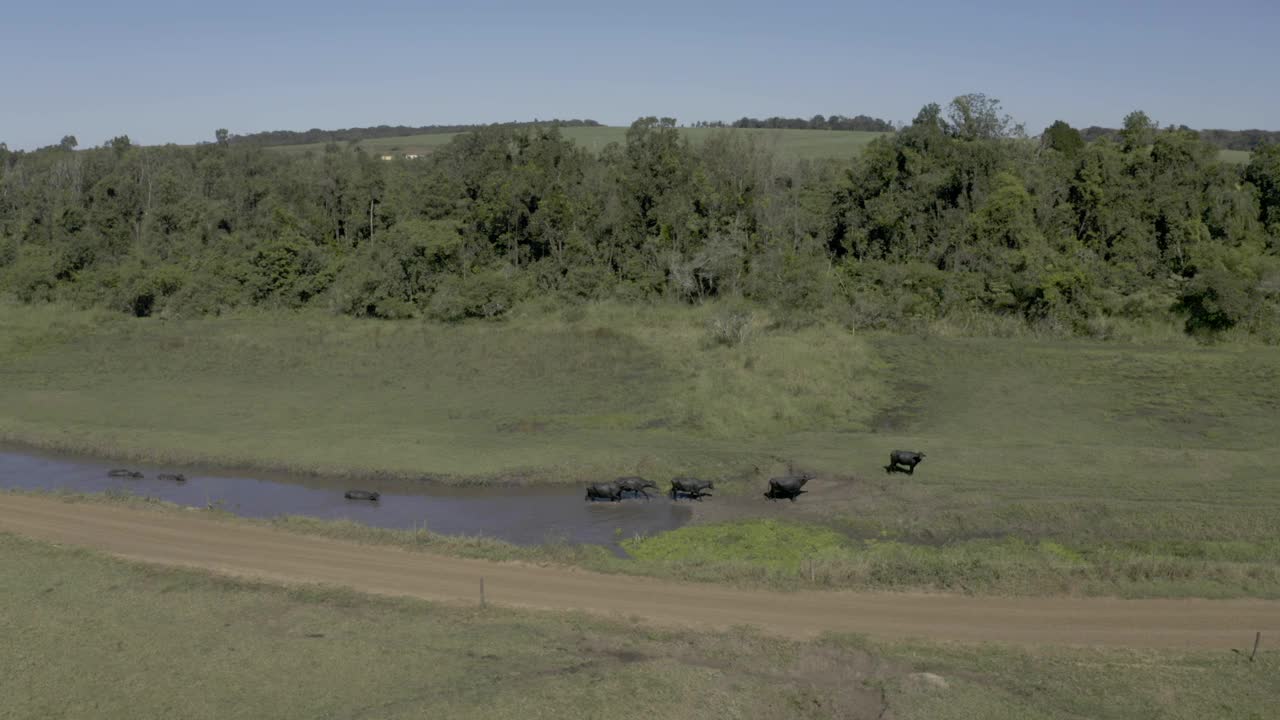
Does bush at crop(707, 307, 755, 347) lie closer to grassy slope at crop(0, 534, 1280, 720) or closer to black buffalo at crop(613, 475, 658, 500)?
black buffalo at crop(613, 475, 658, 500)

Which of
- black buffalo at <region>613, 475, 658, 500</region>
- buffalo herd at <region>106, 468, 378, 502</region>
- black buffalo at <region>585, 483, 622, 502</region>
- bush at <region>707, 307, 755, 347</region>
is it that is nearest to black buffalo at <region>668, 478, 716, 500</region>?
black buffalo at <region>613, 475, 658, 500</region>

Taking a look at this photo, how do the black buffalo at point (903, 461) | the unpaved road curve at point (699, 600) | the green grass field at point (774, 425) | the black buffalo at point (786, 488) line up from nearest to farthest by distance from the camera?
1. the unpaved road curve at point (699, 600)
2. the green grass field at point (774, 425)
3. the black buffalo at point (786, 488)
4. the black buffalo at point (903, 461)

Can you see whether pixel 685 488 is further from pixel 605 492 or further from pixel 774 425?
pixel 774 425

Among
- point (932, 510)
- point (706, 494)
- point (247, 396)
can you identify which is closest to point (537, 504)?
point (706, 494)

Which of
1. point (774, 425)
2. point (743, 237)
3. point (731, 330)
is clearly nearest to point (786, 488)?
point (774, 425)

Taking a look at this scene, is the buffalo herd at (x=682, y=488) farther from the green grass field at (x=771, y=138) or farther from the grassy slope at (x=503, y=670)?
the green grass field at (x=771, y=138)

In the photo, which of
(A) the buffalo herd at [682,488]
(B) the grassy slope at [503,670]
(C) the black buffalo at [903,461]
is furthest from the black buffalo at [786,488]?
(B) the grassy slope at [503,670]

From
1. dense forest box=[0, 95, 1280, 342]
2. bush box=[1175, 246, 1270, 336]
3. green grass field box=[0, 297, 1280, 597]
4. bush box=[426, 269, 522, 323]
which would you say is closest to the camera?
green grass field box=[0, 297, 1280, 597]
